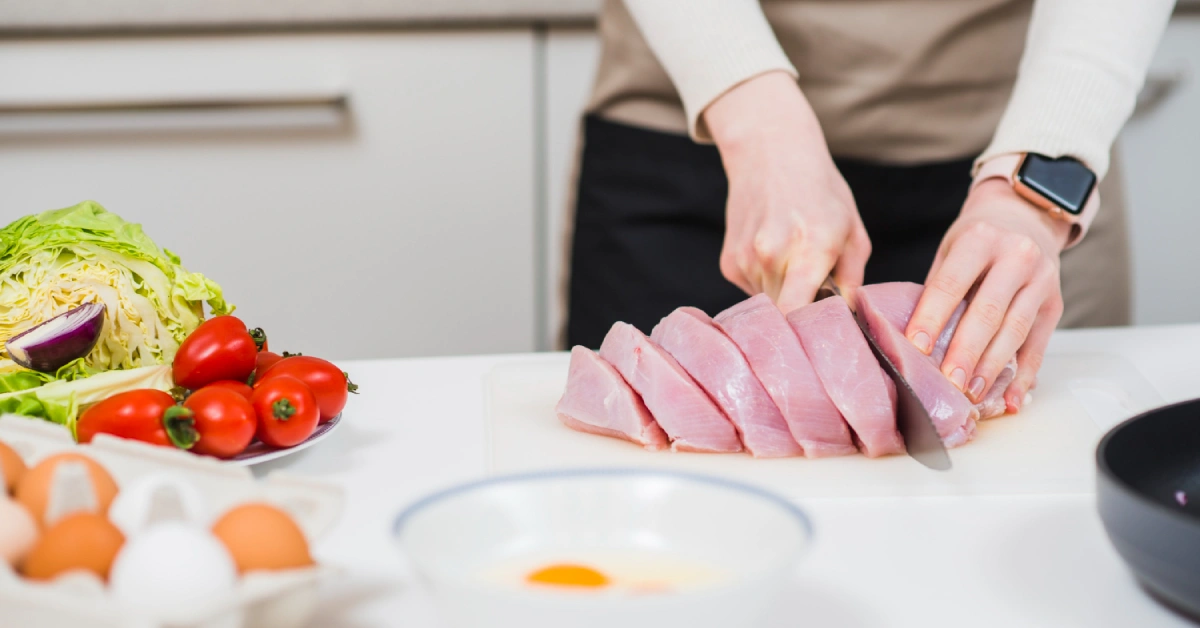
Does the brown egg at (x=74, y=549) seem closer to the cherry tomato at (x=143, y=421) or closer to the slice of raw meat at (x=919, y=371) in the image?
the cherry tomato at (x=143, y=421)

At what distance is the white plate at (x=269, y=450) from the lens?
84cm

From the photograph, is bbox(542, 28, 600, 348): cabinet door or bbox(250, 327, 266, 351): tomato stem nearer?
bbox(250, 327, 266, 351): tomato stem

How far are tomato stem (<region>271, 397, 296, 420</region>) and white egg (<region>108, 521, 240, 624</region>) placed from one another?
322 millimetres

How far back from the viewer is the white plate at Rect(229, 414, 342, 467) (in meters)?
0.84

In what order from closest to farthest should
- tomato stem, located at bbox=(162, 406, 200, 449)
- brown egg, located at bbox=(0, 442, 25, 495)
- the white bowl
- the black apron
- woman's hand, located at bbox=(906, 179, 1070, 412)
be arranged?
the white bowl → brown egg, located at bbox=(0, 442, 25, 495) → tomato stem, located at bbox=(162, 406, 200, 449) → woman's hand, located at bbox=(906, 179, 1070, 412) → the black apron

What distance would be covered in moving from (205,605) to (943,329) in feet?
2.86

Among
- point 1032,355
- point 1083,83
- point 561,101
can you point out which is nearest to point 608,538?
point 1032,355

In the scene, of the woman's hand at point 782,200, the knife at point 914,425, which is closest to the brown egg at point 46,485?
the knife at point 914,425

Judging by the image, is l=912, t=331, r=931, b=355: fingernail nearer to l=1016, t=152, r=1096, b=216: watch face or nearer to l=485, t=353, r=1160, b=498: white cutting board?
l=485, t=353, r=1160, b=498: white cutting board

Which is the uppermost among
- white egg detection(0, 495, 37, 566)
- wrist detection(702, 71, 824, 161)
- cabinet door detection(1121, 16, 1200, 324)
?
→ wrist detection(702, 71, 824, 161)

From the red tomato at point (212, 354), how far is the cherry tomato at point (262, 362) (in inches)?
1.3

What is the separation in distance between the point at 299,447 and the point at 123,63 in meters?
1.60

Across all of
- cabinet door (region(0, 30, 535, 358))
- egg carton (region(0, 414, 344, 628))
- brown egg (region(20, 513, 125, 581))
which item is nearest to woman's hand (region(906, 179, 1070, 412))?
egg carton (region(0, 414, 344, 628))

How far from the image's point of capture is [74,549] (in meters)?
0.52
